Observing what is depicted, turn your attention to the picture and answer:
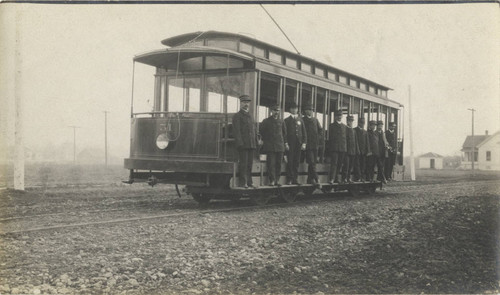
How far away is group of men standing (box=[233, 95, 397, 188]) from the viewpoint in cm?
793

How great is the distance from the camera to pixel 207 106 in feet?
28.2

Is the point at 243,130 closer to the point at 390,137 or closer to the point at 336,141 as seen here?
the point at 336,141

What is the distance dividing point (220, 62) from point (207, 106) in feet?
2.77

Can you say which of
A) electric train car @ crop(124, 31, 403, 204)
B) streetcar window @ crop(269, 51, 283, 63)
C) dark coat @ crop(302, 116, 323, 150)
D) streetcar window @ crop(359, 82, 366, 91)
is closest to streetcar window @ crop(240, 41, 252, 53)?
electric train car @ crop(124, 31, 403, 204)

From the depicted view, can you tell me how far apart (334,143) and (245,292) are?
7376mm

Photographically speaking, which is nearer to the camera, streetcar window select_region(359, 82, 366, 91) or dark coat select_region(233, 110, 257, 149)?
dark coat select_region(233, 110, 257, 149)

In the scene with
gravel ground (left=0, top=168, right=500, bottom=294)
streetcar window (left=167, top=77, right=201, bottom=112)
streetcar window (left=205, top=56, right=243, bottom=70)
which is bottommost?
gravel ground (left=0, top=168, right=500, bottom=294)

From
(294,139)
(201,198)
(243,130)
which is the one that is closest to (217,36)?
(243,130)

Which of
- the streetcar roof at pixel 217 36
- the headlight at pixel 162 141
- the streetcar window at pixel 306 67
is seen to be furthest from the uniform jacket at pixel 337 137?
the headlight at pixel 162 141

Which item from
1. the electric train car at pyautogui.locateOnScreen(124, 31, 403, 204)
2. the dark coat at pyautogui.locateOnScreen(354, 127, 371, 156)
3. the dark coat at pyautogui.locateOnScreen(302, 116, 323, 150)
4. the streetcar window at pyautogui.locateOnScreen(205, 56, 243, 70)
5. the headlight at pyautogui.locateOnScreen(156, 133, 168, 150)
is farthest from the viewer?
the dark coat at pyautogui.locateOnScreen(354, 127, 371, 156)

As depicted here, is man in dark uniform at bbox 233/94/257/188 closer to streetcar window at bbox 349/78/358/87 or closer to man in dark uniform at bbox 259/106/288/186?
man in dark uniform at bbox 259/106/288/186

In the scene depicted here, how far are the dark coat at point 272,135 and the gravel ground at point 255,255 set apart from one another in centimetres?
180

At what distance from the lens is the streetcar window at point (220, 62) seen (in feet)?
27.4

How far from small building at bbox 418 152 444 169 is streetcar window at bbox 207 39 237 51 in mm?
70460
